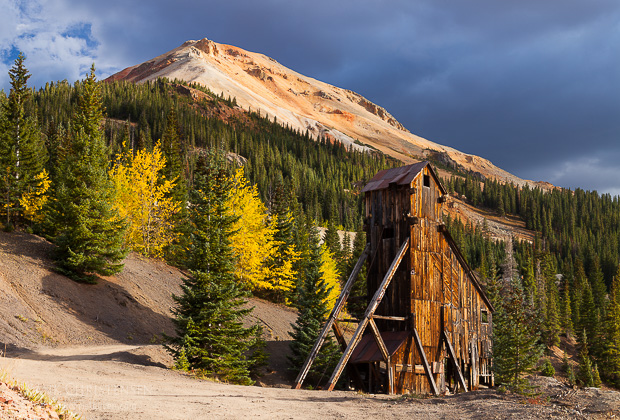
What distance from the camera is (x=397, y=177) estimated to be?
2430cm

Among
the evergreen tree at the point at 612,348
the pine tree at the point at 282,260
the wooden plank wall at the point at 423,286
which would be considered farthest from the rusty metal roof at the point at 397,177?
the evergreen tree at the point at 612,348

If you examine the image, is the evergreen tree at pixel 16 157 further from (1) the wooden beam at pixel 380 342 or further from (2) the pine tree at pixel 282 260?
(1) the wooden beam at pixel 380 342

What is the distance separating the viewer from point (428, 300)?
23141mm

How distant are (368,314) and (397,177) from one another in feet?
22.4

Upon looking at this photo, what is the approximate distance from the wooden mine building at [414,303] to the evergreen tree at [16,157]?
2751cm

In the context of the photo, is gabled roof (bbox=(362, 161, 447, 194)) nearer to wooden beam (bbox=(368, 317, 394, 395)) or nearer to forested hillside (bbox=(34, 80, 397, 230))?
wooden beam (bbox=(368, 317, 394, 395))

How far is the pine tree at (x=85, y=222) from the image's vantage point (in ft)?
101

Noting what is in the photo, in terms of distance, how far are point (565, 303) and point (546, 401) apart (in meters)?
91.8

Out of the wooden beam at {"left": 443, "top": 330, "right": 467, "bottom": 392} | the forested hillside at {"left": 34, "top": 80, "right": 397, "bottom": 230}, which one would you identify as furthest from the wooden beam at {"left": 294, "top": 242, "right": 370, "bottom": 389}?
the forested hillside at {"left": 34, "top": 80, "right": 397, "bottom": 230}

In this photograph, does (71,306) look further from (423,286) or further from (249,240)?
(423,286)

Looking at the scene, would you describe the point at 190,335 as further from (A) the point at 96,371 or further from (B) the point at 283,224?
(B) the point at 283,224

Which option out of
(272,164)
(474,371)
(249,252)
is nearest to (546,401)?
(474,371)

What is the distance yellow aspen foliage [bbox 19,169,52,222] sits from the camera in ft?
122

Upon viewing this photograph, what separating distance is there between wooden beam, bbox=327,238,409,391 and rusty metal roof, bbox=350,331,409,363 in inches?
49.2
